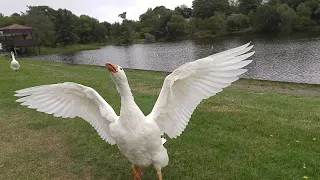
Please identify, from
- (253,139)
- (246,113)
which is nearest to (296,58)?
(246,113)

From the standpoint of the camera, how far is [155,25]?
92000 mm

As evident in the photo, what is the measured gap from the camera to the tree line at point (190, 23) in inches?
2847

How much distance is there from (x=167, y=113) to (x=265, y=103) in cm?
694

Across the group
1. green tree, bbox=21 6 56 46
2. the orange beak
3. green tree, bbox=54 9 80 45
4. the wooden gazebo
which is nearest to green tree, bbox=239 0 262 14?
green tree, bbox=54 9 80 45

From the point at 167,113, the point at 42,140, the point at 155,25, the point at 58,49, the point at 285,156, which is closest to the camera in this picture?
the point at 167,113

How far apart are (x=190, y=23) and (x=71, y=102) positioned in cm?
8365

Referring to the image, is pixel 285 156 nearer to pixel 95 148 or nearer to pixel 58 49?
pixel 95 148

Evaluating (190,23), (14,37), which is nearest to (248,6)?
(190,23)

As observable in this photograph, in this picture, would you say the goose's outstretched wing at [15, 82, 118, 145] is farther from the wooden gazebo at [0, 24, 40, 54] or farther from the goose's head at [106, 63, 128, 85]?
the wooden gazebo at [0, 24, 40, 54]

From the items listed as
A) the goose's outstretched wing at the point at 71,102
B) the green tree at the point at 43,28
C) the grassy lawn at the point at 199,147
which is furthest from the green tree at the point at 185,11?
the goose's outstretched wing at the point at 71,102

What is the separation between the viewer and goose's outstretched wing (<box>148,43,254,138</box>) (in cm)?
415

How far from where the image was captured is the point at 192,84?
4.53 metres

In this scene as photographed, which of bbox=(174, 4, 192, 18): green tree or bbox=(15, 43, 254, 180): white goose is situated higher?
bbox=(174, 4, 192, 18): green tree

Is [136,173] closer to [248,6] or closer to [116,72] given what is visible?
[116,72]
